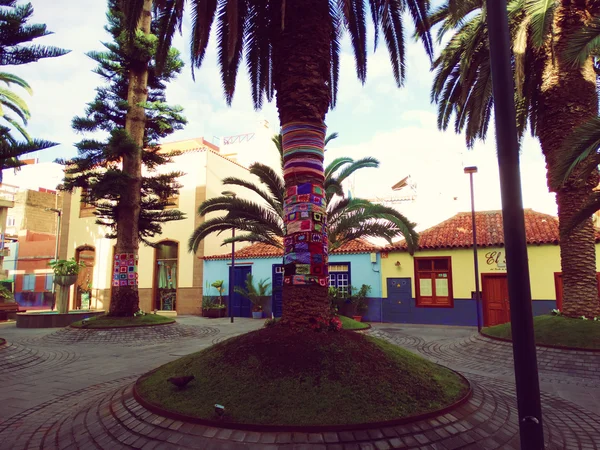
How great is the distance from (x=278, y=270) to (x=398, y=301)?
6290 millimetres

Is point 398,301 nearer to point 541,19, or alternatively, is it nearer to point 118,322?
point 118,322

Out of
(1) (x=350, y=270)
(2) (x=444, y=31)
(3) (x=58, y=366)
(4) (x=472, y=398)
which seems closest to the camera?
(4) (x=472, y=398)

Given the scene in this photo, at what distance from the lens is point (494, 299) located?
16750 millimetres

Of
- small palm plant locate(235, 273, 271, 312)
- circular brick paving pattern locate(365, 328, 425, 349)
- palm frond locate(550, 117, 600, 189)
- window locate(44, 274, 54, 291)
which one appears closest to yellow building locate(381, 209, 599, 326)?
circular brick paving pattern locate(365, 328, 425, 349)

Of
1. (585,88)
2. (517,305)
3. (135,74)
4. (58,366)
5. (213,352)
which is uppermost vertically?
(135,74)

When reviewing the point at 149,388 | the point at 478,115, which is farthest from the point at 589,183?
the point at 149,388

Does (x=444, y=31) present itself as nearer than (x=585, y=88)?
No

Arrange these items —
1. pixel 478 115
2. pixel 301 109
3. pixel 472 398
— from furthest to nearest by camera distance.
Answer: pixel 478 115
pixel 301 109
pixel 472 398

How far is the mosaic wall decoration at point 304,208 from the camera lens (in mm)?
5453

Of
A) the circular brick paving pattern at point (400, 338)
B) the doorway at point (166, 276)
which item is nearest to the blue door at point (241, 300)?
the doorway at point (166, 276)

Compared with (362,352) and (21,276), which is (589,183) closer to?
(362,352)

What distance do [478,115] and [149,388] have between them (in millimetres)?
11100

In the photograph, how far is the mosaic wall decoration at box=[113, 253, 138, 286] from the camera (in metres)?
14.5

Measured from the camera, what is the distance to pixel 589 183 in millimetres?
9844
